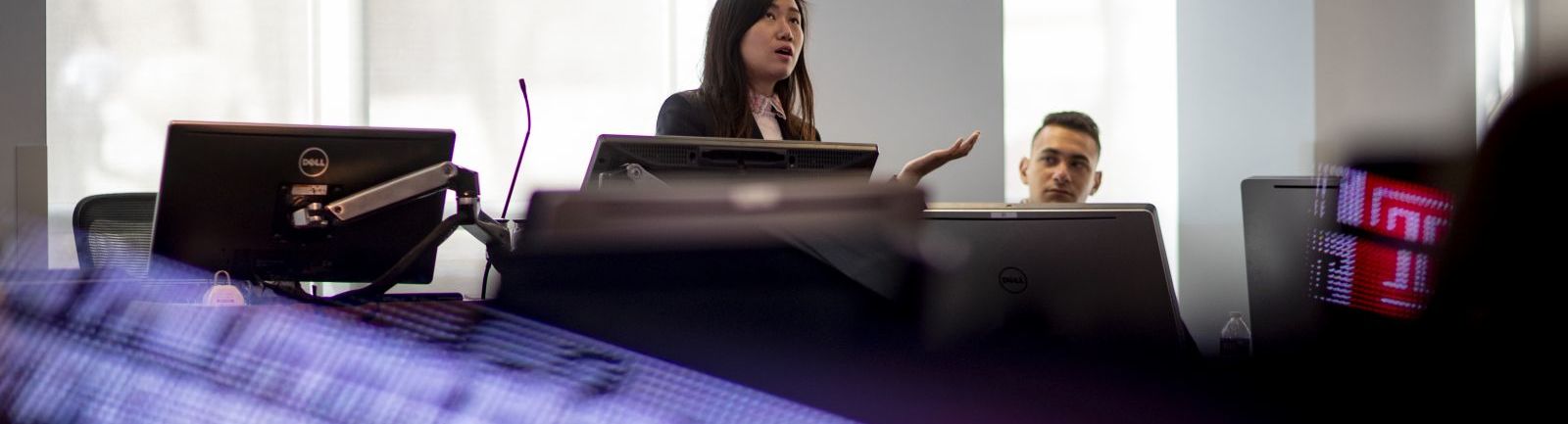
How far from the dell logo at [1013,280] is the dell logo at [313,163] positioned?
98 centimetres

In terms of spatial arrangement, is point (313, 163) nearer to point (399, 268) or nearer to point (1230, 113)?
point (399, 268)

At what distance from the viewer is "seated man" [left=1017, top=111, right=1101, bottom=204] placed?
2750 mm

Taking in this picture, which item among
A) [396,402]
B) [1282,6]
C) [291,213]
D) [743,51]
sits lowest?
→ [396,402]

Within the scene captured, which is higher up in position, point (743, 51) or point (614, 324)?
point (743, 51)

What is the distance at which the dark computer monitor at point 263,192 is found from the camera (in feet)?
5.19

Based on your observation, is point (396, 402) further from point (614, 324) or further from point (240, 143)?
point (240, 143)

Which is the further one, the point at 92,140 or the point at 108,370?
the point at 92,140

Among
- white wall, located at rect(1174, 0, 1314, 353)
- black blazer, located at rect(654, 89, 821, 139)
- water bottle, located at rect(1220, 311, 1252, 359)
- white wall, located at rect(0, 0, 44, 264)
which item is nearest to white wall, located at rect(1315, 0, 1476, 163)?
white wall, located at rect(1174, 0, 1314, 353)

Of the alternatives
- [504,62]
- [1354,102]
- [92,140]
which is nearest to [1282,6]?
[1354,102]

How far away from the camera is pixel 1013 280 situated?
1.15m

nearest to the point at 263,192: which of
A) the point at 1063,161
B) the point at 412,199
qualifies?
the point at 412,199

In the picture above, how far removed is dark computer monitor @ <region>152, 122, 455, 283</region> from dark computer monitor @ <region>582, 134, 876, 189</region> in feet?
1.03

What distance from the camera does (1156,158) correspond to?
3953mm

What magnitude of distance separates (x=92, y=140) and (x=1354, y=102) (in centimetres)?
430
